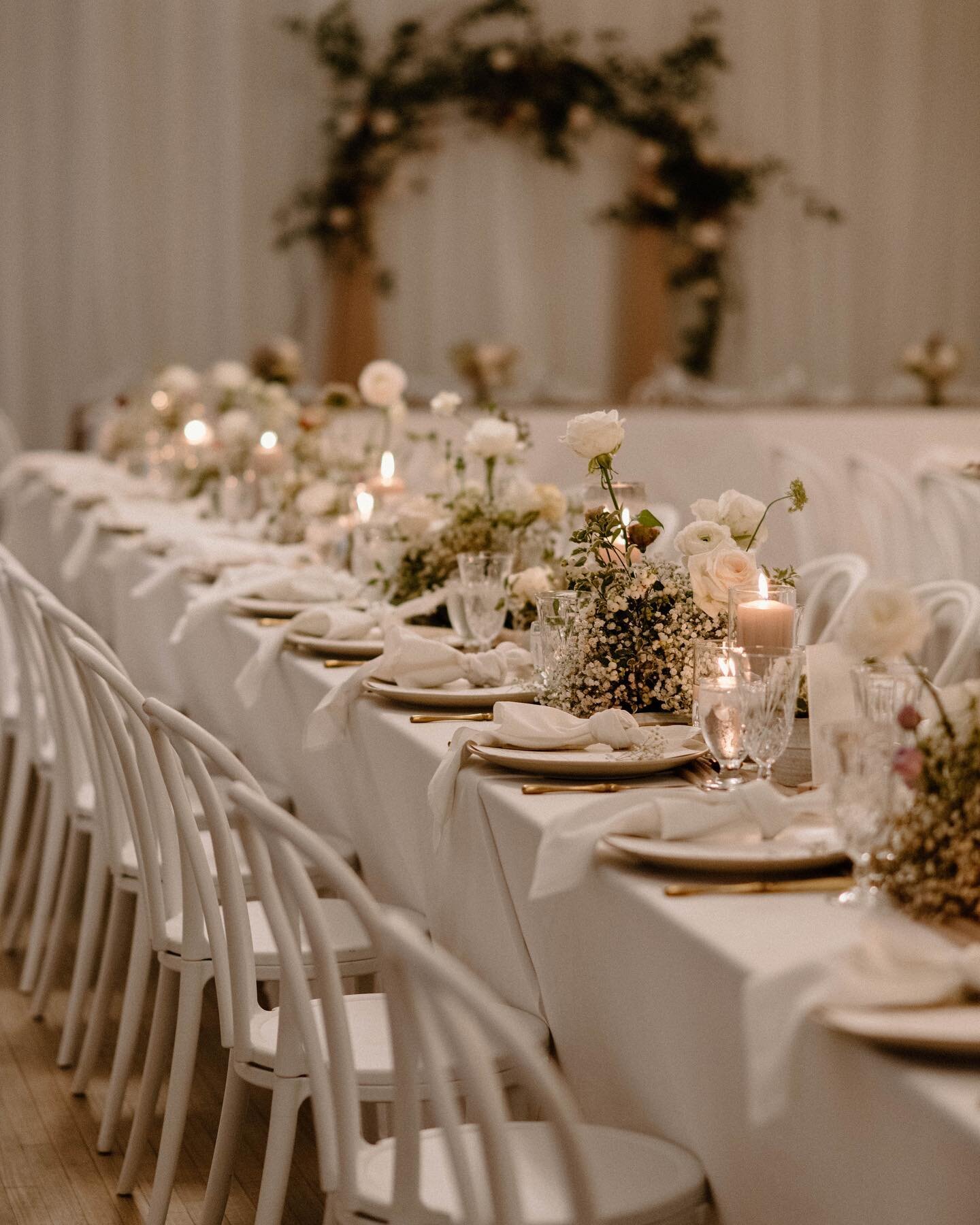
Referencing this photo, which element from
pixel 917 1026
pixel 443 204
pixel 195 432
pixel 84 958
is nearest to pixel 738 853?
pixel 917 1026

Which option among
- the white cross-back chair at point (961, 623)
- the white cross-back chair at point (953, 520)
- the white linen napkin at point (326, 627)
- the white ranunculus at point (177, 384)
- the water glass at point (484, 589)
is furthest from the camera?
the white ranunculus at point (177, 384)

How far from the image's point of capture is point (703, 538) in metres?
2.07

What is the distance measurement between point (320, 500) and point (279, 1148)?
2275mm

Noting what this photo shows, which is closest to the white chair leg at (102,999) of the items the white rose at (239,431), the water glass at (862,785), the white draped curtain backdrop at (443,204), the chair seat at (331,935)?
the chair seat at (331,935)

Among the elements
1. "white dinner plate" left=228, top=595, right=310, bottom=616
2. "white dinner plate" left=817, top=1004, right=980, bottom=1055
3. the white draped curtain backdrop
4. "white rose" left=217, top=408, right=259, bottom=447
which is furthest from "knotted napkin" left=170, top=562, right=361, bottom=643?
the white draped curtain backdrop

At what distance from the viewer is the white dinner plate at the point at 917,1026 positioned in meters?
1.15

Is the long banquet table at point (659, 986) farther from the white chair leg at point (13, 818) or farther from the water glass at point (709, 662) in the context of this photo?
the white chair leg at point (13, 818)

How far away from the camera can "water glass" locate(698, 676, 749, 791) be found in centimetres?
178

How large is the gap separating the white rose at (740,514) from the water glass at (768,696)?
15.3 inches

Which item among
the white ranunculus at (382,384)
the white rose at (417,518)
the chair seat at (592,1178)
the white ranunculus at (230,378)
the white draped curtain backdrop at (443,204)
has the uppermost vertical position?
the white draped curtain backdrop at (443,204)

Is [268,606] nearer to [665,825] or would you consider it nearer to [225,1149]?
[225,1149]

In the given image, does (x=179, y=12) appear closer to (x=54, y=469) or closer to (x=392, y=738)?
(x=54, y=469)

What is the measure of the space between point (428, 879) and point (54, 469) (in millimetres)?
4577

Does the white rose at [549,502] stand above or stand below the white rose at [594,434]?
below
